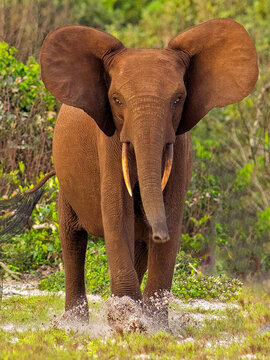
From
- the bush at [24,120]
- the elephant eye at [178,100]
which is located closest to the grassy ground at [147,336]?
the elephant eye at [178,100]

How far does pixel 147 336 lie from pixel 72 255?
1.86 m

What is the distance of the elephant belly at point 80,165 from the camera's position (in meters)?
6.78

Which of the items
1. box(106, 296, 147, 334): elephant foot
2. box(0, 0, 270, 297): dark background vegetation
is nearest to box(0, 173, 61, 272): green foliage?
box(0, 0, 270, 297): dark background vegetation

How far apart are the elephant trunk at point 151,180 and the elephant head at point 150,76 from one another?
4.9 inches

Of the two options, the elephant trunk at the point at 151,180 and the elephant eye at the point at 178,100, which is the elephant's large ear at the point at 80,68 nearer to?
the elephant eye at the point at 178,100

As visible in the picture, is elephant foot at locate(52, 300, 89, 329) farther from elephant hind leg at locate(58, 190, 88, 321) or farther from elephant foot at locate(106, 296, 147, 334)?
elephant foot at locate(106, 296, 147, 334)

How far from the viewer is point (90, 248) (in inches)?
394

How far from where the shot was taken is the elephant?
5793mm

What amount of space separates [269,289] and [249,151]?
492 centimetres

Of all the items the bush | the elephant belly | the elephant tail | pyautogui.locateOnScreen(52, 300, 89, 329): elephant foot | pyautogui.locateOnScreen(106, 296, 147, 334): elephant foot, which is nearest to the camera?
pyautogui.locateOnScreen(106, 296, 147, 334): elephant foot

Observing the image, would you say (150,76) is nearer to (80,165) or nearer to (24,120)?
(80,165)

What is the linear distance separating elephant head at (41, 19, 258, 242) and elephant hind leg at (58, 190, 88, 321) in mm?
1670

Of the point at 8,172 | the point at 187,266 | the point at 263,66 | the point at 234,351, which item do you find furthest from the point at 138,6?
the point at 234,351

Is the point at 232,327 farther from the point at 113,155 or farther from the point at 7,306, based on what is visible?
the point at 7,306
